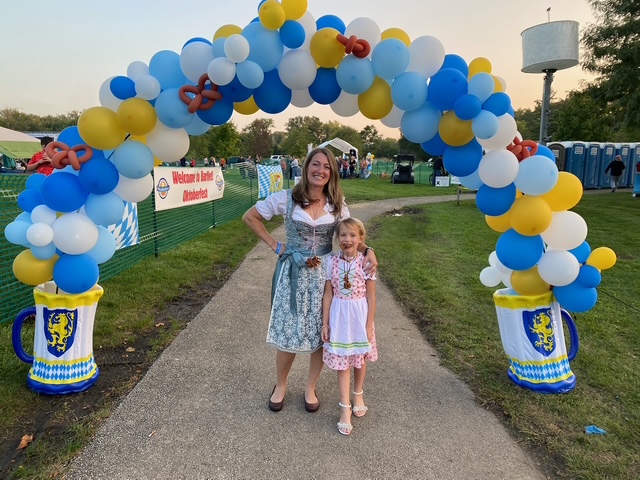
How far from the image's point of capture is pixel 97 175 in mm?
2969

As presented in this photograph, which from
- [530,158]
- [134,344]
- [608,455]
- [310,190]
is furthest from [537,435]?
[134,344]

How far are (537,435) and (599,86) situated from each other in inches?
701

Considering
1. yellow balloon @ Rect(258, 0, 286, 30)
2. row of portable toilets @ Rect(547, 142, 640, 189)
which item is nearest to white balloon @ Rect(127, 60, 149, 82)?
yellow balloon @ Rect(258, 0, 286, 30)

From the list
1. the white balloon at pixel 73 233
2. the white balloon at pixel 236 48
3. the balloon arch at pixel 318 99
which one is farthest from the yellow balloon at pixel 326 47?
the white balloon at pixel 73 233

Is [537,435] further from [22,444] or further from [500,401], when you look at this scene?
[22,444]

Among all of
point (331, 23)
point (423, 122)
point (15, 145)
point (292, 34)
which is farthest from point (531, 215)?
point (15, 145)

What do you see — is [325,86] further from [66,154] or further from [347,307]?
[66,154]

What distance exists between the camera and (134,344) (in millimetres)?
4074

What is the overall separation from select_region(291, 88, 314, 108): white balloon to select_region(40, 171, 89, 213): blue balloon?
1.66 metres

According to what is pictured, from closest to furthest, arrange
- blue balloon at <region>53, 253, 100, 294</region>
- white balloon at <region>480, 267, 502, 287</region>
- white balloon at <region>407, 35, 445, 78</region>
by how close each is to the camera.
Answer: white balloon at <region>407, 35, 445, 78</region> → blue balloon at <region>53, 253, 100, 294</region> → white balloon at <region>480, 267, 502, 287</region>

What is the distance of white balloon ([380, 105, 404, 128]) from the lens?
3.21 metres

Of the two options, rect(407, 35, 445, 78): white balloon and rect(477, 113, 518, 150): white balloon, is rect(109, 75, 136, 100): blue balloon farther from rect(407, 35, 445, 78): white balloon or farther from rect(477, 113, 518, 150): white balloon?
rect(477, 113, 518, 150): white balloon

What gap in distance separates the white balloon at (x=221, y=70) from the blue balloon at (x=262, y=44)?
0.17 metres

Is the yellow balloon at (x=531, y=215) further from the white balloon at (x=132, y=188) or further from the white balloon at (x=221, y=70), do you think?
the white balloon at (x=132, y=188)
